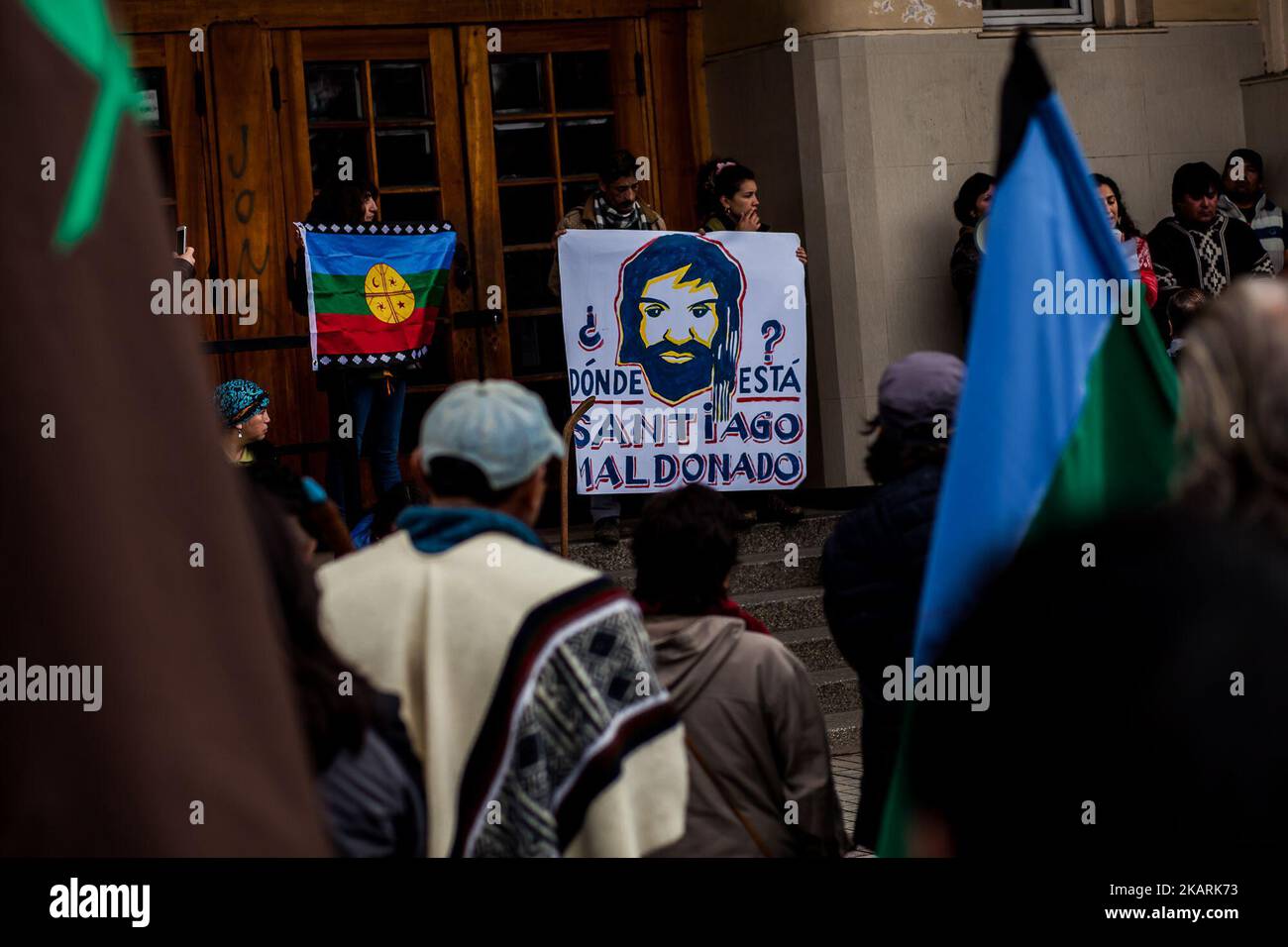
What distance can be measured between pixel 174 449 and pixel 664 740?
1.89 m

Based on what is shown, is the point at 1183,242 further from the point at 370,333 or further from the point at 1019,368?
the point at 1019,368

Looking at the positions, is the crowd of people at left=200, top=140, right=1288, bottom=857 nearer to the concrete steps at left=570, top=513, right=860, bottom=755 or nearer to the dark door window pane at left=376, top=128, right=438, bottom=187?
the concrete steps at left=570, top=513, right=860, bottom=755

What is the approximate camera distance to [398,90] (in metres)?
9.96

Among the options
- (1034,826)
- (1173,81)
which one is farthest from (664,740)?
(1173,81)

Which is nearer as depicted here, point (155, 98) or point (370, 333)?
point (370, 333)

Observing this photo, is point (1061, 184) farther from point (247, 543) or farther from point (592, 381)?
point (592, 381)

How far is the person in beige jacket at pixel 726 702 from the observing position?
369 centimetres

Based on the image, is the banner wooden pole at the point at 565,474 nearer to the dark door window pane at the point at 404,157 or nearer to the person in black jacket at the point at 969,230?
the dark door window pane at the point at 404,157

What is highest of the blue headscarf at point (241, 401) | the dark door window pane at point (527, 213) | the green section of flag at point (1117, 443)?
the dark door window pane at point (527, 213)

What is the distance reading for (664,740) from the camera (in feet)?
9.89

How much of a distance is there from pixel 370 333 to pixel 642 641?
575 centimetres

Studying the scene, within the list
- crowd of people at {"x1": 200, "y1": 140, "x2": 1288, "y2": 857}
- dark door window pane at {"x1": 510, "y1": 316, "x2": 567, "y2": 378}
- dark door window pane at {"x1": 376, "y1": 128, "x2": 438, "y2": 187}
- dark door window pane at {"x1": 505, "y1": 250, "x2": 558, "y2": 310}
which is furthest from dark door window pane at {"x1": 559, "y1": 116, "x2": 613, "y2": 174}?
crowd of people at {"x1": 200, "y1": 140, "x2": 1288, "y2": 857}

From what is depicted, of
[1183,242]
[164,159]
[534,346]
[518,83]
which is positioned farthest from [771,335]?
[164,159]

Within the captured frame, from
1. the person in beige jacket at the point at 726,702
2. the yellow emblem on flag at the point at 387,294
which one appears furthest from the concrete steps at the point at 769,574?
the person in beige jacket at the point at 726,702
